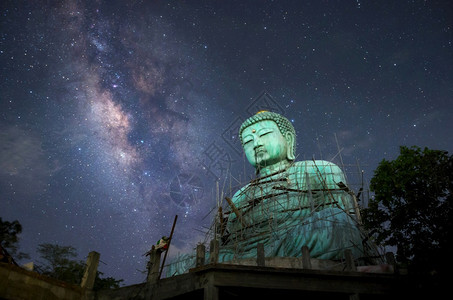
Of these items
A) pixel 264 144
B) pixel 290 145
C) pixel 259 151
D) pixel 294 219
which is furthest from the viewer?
pixel 290 145

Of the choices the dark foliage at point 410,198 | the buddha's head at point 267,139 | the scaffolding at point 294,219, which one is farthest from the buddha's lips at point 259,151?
the dark foliage at point 410,198

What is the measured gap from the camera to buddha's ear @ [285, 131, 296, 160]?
1908 centimetres

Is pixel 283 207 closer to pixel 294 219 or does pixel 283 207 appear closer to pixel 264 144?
pixel 294 219

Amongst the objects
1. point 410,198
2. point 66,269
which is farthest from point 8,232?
point 410,198

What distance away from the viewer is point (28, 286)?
318 inches

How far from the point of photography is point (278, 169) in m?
18.2

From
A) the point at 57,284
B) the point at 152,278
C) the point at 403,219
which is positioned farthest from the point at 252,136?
the point at 57,284

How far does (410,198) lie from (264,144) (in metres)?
8.46

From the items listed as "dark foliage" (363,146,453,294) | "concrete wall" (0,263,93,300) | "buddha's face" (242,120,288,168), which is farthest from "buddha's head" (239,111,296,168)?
"concrete wall" (0,263,93,300)

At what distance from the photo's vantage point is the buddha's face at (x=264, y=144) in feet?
60.3

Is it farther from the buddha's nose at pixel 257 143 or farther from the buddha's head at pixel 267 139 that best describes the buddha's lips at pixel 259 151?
the buddha's nose at pixel 257 143

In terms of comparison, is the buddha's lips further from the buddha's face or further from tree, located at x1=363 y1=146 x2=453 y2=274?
tree, located at x1=363 y1=146 x2=453 y2=274

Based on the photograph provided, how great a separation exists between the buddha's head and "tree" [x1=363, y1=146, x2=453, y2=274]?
23.1 feet

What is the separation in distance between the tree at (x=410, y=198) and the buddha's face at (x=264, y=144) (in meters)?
6.99
